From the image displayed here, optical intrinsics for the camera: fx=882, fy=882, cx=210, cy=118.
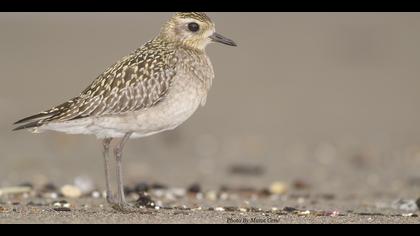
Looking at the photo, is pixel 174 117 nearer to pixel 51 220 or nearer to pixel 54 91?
pixel 51 220

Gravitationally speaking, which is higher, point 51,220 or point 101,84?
point 101,84

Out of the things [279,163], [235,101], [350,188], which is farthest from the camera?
[235,101]

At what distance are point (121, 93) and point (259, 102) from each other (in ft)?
25.2

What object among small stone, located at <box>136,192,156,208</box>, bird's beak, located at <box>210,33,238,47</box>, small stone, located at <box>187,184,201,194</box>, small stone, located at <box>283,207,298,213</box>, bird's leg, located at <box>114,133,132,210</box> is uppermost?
bird's beak, located at <box>210,33,238,47</box>

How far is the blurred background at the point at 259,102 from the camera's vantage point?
11531 millimetres

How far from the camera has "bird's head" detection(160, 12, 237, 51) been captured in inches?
358

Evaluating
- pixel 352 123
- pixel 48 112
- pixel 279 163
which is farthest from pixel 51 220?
pixel 352 123

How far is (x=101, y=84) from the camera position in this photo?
8367 mm

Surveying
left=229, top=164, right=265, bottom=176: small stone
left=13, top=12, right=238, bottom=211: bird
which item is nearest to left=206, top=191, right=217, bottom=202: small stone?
left=13, top=12, right=238, bottom=211: bird

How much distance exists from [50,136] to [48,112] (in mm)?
4700

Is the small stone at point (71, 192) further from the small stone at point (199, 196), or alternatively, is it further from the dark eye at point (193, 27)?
the dark eye at point (193, 27)

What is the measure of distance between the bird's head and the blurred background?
202 cm

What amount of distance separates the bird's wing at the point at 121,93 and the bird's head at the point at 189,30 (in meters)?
0.67

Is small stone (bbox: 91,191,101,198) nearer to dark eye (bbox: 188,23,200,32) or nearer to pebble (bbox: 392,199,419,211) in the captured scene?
dark eye (bbox: 188,23,200,32)
